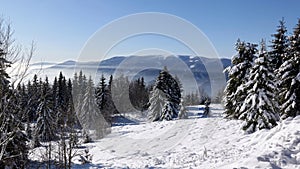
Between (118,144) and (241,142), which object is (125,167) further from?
(118,144)

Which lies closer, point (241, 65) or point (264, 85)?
point (264, 85)

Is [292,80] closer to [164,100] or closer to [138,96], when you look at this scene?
[164,100]

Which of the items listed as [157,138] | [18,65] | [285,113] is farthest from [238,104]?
[18,65]

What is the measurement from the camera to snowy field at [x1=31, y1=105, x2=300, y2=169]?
10.2m

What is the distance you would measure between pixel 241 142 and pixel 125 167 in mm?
6999

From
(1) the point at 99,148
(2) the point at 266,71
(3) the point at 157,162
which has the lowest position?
(1) the point at 99,148

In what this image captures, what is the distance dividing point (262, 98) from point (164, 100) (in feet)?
82.5

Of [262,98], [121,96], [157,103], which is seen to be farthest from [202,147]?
[121,96]

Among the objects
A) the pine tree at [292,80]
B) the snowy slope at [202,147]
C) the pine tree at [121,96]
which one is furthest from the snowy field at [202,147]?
the pine tree at [121,96]

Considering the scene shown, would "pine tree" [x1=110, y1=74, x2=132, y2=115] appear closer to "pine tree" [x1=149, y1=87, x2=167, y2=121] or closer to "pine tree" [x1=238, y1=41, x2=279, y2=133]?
"pine tree" [x1=149, y1=87, x2=167, y2=121]

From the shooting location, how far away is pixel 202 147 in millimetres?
18156

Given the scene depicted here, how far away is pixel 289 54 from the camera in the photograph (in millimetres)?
20672

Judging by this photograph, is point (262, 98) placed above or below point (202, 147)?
above

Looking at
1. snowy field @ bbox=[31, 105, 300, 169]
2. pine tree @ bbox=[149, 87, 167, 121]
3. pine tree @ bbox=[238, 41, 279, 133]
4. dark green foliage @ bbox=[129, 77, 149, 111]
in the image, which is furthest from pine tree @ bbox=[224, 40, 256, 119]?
dark green foliage @ bbox=[129, 77, 149, 111]
